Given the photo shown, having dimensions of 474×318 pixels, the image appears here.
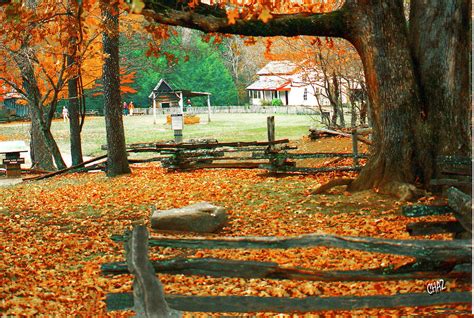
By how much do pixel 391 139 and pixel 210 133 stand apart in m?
34.0

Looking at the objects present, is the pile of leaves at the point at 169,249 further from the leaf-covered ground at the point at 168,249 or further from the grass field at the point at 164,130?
the grass field at the point at 164,130

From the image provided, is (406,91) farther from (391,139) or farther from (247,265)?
(247,265)

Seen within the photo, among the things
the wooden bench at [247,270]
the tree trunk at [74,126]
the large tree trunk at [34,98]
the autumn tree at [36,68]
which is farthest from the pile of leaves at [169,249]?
the tree trunk at [74,126]

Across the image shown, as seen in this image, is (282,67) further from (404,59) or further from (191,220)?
(191,220)

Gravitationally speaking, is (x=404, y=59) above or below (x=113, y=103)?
above

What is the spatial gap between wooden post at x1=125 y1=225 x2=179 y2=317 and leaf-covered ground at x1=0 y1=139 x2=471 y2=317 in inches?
68.8

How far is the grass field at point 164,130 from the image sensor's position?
41719 mm

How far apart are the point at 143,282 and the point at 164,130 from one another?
44149mm

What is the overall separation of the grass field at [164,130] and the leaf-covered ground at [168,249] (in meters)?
21.7

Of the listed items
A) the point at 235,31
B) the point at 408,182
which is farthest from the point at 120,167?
the point at 408,182

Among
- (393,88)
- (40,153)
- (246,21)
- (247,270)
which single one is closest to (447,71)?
(393,88)

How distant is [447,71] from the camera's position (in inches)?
457

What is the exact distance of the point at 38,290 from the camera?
8172 mm

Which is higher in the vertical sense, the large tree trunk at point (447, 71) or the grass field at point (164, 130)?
the large tree trunk at point (447, 71)
